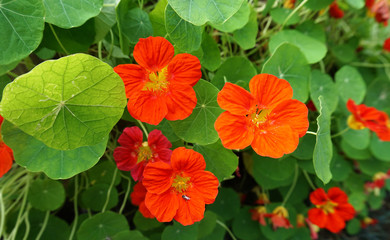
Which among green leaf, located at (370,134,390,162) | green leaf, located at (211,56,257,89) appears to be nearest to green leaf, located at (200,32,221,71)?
green leaf, located at (211,56,257,89)

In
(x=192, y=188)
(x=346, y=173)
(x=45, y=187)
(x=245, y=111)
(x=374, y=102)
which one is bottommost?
(x=346, y=173)

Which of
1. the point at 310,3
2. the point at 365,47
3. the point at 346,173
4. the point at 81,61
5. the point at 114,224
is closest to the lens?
the point at 81,61

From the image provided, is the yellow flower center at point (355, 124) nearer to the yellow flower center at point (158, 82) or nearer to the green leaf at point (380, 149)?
the green leaf at point (380, 149)

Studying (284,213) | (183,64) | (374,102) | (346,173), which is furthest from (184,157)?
(374,102)

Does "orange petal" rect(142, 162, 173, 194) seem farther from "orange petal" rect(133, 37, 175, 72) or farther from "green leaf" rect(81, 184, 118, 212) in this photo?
"green leaf" rect(81, 184, 118, 212)

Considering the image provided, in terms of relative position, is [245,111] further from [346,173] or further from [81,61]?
[346,173]

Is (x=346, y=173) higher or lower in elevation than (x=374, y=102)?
lower

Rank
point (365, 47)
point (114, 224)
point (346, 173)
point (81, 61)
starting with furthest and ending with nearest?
1. point (365, 47)
2. point (346, 173)
3. point (114, 224)
4. point (81, 61)
